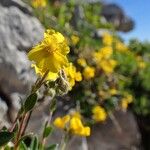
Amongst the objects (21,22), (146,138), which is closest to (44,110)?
(21,22)

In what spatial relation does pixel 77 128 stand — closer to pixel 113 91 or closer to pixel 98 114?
pixel 98 114

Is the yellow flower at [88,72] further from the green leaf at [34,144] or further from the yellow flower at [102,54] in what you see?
the green leaf at [34,144]

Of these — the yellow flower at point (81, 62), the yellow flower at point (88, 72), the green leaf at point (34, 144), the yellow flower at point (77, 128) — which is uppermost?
the green leaf at point (34, 144)

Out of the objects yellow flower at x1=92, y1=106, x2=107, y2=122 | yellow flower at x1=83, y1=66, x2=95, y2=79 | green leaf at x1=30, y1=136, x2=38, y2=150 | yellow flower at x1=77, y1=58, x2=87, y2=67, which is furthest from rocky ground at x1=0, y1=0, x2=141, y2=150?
yellow flower at x1=77, y1=58, x2=87, y2=67

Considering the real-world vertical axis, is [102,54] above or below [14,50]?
below

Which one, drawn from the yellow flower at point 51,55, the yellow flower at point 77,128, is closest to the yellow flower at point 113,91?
the yellow flower at point 77,128

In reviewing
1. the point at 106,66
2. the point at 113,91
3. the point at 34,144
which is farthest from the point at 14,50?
the point at 113,91
